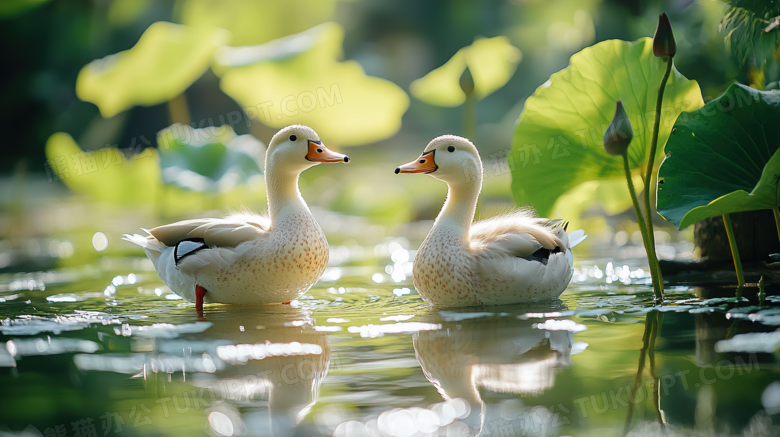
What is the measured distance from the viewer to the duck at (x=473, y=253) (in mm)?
2746

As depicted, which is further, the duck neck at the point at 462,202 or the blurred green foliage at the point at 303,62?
the blurred green foliage at the point at 303,62

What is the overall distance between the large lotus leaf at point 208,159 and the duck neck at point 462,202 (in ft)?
8.80

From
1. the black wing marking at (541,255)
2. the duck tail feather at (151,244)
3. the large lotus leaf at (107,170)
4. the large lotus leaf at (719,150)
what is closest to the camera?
the large lotus leaf at (719,150)

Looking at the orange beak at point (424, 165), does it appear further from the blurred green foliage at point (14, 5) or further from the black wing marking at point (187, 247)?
the blurred green foliage at point (14, 5)

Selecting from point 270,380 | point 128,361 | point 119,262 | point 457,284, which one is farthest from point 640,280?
A: point 119,262

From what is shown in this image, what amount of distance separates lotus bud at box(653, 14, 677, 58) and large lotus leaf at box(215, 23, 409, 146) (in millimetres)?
3582

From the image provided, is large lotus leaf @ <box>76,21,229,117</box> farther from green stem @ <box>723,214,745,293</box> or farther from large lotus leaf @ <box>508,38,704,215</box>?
green stem @ <box>723,214,745,293</box>

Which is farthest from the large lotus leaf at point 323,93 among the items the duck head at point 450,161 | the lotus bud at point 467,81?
the duck head at point 450,161

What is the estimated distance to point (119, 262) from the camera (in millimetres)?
4754

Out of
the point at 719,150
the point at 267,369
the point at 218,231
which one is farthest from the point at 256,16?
the point at 267,369

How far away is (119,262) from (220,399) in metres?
3.37

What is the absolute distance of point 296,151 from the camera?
307 centimetres

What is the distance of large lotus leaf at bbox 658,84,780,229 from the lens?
251 cm

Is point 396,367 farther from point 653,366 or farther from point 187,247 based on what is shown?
point 187,247
